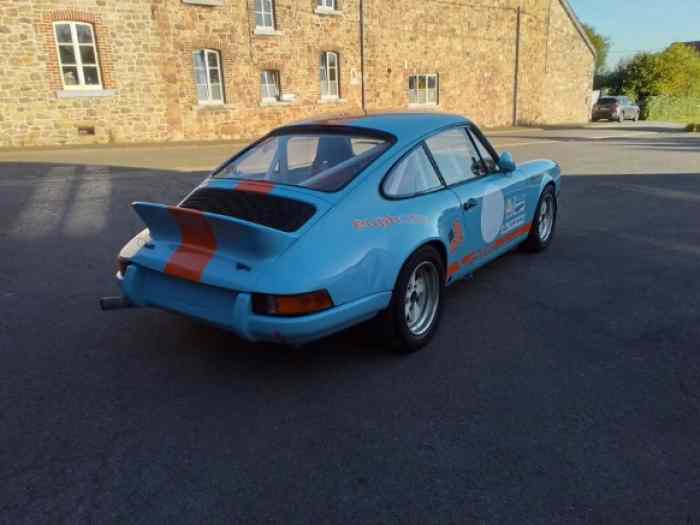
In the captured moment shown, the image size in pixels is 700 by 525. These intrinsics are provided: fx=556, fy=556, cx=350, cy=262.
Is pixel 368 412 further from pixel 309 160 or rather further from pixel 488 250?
pixel 488 250

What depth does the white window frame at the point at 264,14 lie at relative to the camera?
20.1m

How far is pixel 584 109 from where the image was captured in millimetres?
37219

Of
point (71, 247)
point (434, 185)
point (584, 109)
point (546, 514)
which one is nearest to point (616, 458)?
point (546, 514)

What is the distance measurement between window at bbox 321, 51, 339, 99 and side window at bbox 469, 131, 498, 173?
18884 mm

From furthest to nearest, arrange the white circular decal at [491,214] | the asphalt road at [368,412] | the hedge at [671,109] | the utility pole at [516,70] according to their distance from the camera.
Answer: the hedge at [671,109]
the utility pole at [516,70]
the white circular decal at [491,214]
the asphalt road at [368,412]

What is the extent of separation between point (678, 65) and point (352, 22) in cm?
3868

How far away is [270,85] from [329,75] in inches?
108

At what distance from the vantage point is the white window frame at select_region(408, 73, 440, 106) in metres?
25.9

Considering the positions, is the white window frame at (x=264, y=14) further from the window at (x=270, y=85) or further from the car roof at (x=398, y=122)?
the car roof at (x=398, y=122)

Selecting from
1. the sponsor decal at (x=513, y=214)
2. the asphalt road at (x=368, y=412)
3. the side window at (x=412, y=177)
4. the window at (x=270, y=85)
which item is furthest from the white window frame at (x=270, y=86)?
the side window at (x=412, y=177)

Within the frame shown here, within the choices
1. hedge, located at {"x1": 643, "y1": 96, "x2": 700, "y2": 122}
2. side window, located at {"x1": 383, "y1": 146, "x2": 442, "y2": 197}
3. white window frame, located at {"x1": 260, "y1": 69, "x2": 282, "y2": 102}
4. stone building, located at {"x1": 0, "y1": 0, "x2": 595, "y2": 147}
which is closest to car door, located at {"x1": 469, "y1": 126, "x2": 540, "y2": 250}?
side window, located at {"x1": 383, "y1": 146, "x2": 442, "y2": 197}

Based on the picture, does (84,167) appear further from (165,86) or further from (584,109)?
(584,109)

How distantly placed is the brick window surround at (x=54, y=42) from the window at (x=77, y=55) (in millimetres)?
122

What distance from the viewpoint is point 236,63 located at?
19844 millimetres
